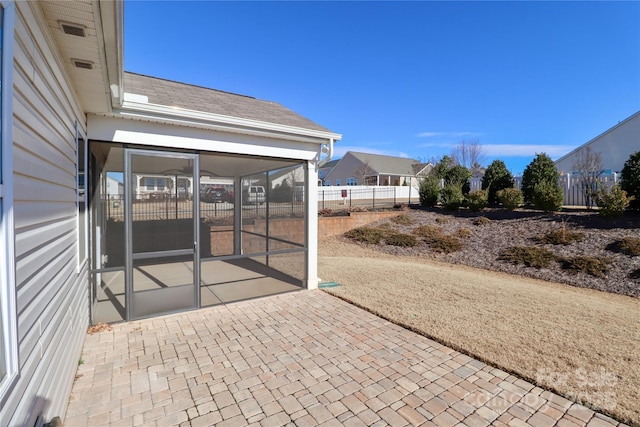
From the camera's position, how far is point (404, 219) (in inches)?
490

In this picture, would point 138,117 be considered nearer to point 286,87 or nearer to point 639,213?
point 286,87

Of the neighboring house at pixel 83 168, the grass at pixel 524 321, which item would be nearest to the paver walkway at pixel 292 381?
the grass at pixel 524 321

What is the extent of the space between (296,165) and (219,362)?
360 cm

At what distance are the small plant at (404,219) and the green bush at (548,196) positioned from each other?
4225 mm

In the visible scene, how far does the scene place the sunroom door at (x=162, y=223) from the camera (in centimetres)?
436

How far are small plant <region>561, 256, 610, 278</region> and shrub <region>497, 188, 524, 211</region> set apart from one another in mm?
4205

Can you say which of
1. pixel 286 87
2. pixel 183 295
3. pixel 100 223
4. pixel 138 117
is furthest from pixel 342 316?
pixel 286 87

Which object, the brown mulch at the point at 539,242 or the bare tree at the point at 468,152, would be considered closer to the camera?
the brown mulch at the point at 539,242

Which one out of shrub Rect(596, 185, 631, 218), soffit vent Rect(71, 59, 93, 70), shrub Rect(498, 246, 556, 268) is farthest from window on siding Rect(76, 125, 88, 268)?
shrub Rect(596, 185, 631, 218)

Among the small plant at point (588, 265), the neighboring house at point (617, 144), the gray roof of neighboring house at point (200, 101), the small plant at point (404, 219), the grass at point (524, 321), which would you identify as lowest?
the grass at point (524, 321)

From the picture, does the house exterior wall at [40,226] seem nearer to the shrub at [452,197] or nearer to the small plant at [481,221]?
the small plant at [481,221]

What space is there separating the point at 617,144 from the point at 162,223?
23.1 meters

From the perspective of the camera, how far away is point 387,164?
3606 cm

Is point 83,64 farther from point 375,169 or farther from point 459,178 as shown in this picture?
point 375,169
